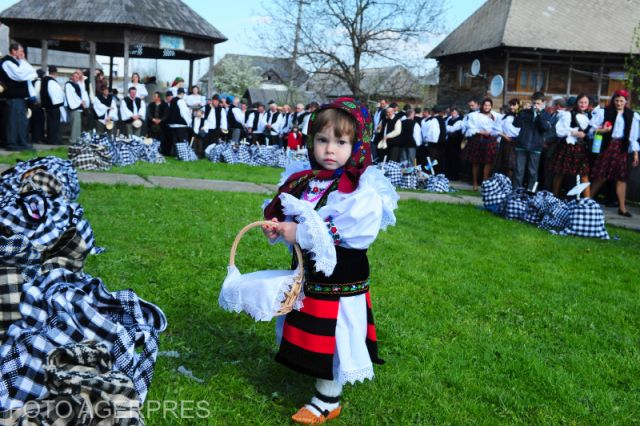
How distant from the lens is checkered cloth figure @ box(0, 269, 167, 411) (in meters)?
2.69

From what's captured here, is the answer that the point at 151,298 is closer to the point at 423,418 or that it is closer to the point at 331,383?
the point at 331,383

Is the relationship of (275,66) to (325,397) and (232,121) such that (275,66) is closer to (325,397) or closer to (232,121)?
(232,121)

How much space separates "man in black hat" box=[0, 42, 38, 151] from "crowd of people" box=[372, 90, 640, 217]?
27.0 ft

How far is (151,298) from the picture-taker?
4.55 m

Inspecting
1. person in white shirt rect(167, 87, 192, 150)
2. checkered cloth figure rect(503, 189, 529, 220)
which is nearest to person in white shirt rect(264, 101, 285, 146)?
person in white shirt rect(167, 87, 192, 150)

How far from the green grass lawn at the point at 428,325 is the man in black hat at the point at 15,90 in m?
6.47

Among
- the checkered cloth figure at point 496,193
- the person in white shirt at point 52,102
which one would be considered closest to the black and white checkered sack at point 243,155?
the person in white shirt at point 52,102

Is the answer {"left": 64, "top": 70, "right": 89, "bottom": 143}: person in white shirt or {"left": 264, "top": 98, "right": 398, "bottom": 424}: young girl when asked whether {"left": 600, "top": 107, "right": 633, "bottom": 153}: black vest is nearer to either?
{"left": 264, "top": 98, "right": 398, "bottom": 424}: young girl

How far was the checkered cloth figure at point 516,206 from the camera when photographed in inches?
387

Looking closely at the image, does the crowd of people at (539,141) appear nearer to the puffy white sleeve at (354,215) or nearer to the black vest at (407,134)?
the black vest at (407,134)

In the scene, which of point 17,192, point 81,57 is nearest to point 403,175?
point 17,192

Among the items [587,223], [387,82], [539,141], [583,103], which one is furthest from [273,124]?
[387,82]

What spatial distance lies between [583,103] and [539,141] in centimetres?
104

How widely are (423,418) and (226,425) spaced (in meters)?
0.98
